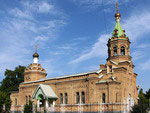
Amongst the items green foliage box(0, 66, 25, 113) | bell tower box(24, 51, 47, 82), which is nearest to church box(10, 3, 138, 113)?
bell tower box(24, 51, 47, 82)

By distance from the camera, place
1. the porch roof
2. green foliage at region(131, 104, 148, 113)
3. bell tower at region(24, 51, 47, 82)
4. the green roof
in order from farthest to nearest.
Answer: bell tower at region(24, 51, 47, 82) → the green roof → the porch roof → green foliage at region(131, 104, 148, 113)

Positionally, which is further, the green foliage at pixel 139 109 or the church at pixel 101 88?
the church at pixel 101 88

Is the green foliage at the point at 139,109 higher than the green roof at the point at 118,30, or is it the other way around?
the green roof at the point at 118,30

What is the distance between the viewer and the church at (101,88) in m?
32.1

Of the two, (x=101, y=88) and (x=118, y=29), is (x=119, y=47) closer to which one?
(x=118, y=29)

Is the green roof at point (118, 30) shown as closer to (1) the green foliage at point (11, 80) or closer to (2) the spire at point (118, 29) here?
(2) the spire at point (118, 29)

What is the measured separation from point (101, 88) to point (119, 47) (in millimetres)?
7606

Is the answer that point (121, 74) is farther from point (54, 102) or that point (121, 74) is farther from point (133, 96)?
point (54, 102)

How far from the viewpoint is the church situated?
32.1 meters

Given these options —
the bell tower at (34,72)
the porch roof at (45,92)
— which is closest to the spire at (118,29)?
the porch roof at (45,92)

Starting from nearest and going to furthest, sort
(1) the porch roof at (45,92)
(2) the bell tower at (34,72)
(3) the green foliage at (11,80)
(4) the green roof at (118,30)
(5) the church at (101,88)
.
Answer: (5) the church at (101,88) < (1) the porch roof at (45,92) < (4) the green roof at (118,30) < (2) the bell tower at (34,72) < (3) the green foliage at (11,80)

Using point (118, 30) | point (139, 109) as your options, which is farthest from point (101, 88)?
point (118, 30)

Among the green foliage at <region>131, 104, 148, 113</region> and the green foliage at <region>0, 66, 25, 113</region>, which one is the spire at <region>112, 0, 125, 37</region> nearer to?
the green foliage at <region>131, 104, 148, 113</region>

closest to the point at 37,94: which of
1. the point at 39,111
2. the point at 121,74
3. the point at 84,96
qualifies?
the point at 39,111
